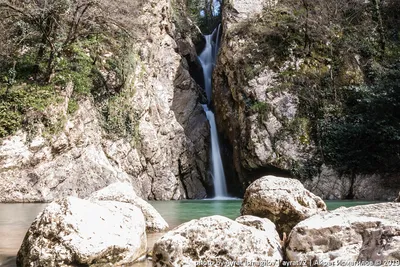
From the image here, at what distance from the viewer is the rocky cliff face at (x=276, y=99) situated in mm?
18375

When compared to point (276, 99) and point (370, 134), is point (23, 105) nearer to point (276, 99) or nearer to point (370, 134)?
point (276, 99)

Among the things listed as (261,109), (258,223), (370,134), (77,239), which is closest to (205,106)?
(261,109)

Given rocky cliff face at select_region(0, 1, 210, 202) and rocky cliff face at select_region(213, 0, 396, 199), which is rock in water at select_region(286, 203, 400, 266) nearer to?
rocky cliff face at select_region(0, 1, 210, 202)

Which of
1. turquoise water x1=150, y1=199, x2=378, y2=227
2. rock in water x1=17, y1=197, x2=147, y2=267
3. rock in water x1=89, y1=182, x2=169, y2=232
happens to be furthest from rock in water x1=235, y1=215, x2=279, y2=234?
turquoise water x1=150, y1=199, x2=378, y2=227

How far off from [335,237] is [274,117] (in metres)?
16.3

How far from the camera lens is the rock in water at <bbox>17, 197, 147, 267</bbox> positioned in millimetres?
4008

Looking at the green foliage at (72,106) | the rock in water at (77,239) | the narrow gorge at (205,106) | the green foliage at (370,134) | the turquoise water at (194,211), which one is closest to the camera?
the rock in water at (77,239)

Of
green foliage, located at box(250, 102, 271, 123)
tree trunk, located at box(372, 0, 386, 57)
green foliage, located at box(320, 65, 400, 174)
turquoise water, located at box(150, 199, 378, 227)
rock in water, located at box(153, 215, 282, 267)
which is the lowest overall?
turquoise water, located at box(150, 199, 378, 227)

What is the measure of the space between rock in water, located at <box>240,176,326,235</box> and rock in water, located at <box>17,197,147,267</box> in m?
2.57

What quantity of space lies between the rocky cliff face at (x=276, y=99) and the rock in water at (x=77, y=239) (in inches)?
589

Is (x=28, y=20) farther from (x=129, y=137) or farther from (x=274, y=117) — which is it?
(x=274, y=117)

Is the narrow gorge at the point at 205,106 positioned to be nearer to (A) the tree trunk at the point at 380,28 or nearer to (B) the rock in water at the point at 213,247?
(A) the tree trunk at the point at 380,28

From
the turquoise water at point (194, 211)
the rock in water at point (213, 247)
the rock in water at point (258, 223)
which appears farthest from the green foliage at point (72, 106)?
the rock in water at point (213, 247)

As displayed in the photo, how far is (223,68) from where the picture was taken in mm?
22938
